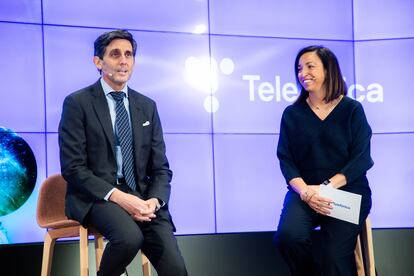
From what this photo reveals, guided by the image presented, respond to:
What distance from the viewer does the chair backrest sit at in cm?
383

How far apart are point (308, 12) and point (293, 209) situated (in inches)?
107

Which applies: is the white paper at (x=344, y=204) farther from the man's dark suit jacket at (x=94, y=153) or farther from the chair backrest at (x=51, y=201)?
the chair backrest at (x=51, y=201)

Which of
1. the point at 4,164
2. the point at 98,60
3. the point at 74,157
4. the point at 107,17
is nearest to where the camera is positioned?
the point at 74,157

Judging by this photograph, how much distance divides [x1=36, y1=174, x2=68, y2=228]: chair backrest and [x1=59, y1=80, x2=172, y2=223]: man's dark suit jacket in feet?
2.65

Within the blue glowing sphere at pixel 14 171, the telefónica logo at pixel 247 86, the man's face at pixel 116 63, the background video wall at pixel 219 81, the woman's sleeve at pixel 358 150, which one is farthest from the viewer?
the telefónica logo at pixel 247 86

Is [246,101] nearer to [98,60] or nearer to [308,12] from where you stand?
[308,12]

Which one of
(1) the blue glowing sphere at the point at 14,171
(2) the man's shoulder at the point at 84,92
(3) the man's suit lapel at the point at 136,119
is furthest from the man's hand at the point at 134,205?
(1) the blue glowing sphere at the point at 14,171

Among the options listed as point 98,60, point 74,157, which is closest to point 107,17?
point 98,60

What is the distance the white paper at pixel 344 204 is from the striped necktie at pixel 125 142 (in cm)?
115

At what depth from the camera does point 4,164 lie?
14.9ft

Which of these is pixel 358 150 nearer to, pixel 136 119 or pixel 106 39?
pixel 136 119

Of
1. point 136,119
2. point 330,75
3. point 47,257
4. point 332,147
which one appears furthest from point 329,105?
point 47,257

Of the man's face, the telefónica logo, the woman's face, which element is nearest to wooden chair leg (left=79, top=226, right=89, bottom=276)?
the man's face

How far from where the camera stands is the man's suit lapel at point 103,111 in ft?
10.1
